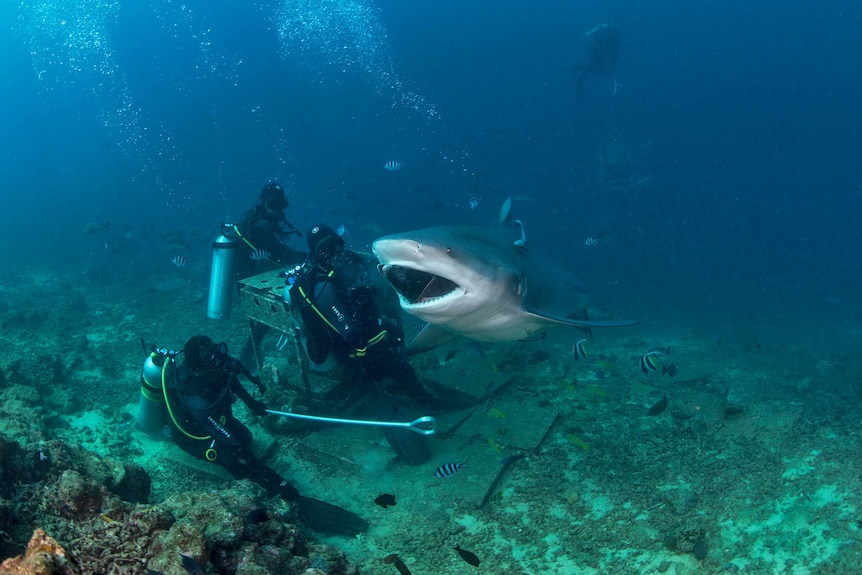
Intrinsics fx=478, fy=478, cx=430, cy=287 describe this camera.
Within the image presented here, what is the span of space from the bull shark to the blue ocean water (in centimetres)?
844

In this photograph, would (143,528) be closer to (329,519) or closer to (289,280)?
(329,519)

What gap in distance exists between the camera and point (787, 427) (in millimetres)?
6070

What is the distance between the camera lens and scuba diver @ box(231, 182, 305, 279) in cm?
916

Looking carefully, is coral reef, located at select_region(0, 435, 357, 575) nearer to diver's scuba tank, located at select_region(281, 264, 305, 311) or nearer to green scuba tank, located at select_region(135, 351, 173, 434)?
green scuba tank, located at select_region(135, 351, 173, 434)

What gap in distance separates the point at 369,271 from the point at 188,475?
160 inches

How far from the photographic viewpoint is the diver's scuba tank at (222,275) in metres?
9.24

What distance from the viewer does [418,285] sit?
202 inches

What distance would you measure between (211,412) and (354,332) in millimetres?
1941

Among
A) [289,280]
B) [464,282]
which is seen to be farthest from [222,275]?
[464,282]

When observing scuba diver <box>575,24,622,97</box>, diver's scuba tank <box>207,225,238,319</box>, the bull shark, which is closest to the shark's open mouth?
the bull shark

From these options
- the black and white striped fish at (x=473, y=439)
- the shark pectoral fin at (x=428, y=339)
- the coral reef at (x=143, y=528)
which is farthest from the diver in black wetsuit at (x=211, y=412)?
the shark pectoral fin at (x=428, y=339)

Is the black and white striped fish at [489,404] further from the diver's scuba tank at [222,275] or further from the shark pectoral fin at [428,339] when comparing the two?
the diver's scuba tank at [222,275]

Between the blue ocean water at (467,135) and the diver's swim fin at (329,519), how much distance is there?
10.7 meters

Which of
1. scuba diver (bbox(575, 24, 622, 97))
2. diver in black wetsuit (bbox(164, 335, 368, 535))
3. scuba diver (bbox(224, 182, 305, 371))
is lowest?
diver in black wetsuit (bbox(164, 335, 368, 535))
